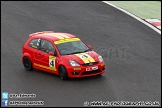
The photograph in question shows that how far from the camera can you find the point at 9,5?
28422 mm

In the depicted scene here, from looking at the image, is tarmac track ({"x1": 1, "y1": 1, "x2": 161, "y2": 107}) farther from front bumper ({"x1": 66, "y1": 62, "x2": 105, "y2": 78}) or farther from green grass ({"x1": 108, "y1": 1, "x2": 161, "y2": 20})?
green grass ({"x1": 108, "y1": 1, "x2": 161, "y2": 20})

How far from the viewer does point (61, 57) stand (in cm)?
1450

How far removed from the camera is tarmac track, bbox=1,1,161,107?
1316 cm

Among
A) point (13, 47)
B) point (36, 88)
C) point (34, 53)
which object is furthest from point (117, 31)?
point (36, 88)

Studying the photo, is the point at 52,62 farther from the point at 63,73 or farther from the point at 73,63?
the point at 73,63

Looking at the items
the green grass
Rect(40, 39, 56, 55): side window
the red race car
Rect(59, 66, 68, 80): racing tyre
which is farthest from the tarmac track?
the green grass

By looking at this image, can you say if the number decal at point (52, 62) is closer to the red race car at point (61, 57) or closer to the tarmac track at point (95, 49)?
the red race car at point (61, 57)

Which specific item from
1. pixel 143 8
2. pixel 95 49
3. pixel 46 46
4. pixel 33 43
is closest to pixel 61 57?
pixel 46 46

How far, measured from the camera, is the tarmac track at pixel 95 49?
518 inches

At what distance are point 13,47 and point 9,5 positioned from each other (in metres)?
9.93

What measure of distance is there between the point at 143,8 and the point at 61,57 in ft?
52.6

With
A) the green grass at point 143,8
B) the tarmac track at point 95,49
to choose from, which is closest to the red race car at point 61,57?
the tarmac track at point 95,49

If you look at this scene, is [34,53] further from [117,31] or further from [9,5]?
[9,5]

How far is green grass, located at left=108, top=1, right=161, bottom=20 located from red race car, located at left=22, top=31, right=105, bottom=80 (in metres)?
12.0
